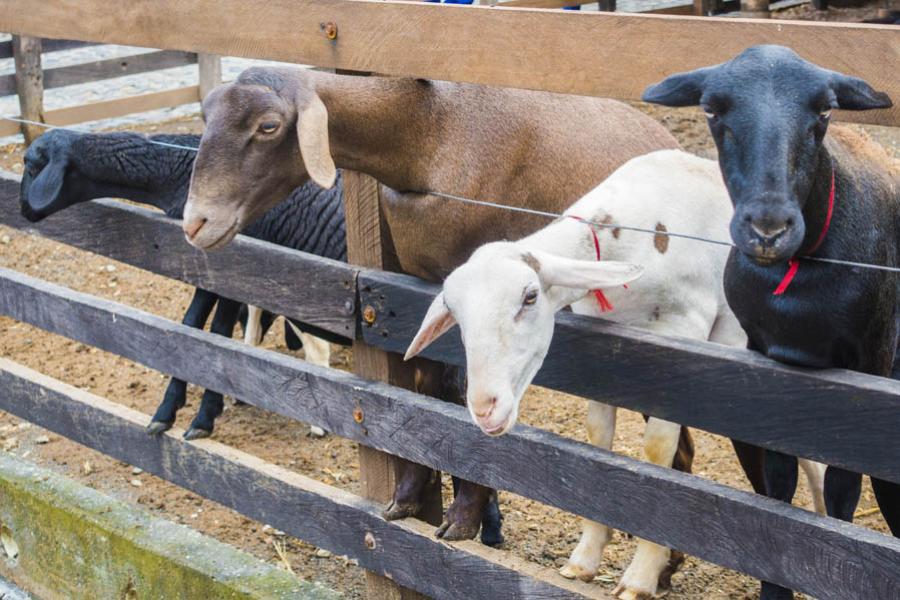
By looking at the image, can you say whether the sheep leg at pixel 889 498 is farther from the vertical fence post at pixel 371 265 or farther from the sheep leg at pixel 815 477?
the vertical fence post at pixel 371 265

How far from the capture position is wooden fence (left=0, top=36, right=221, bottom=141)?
11.0m

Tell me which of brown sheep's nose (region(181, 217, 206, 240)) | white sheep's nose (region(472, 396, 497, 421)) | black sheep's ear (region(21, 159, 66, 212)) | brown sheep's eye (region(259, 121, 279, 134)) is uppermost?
brown sheep's eye (region(259, 121, 279, 134))

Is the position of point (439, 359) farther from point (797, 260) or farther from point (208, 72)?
point (208, 72)

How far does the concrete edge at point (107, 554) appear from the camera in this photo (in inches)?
157

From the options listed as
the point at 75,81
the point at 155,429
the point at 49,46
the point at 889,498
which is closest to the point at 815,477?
the point at 889,498

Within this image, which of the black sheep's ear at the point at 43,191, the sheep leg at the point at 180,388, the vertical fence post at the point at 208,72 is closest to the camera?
the black sheep's ear at the point at 43,191

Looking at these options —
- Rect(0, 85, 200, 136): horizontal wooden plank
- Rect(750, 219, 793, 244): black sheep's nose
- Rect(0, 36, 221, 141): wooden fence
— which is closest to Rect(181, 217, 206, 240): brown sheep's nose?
Rect(750, 219, 793, 244): black sheep's nose

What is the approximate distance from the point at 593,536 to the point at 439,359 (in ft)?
3.02

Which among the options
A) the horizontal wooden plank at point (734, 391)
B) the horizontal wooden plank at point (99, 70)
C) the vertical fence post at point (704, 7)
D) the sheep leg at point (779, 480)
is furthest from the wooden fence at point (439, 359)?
the vertical fence post at point (704, 7)

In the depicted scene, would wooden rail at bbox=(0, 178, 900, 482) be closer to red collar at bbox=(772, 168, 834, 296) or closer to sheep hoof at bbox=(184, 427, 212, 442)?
red collar at bbox=(772, 168, 834, 296)

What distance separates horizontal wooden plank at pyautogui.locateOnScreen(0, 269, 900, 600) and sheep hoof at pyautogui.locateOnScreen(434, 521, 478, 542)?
0.26 metres

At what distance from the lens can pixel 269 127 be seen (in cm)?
332

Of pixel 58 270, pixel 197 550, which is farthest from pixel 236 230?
pixel 58 270

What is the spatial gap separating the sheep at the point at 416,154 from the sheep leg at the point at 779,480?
35.4 inches
